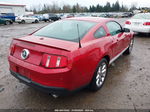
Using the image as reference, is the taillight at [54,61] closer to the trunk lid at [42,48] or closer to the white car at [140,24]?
the trunk lid at [42,48]

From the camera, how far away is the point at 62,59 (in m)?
2.14

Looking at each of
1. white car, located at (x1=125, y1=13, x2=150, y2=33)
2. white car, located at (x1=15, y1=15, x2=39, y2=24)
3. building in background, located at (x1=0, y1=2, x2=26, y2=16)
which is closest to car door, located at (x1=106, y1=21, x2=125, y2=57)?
white car, located at (x1=125, y1=13, x2=150, y2=33)

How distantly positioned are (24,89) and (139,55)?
4462 millimetres

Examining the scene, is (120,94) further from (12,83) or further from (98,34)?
(12,83)

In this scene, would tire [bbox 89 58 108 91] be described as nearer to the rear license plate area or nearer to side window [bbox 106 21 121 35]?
side window [bbox 106 21 121 35]

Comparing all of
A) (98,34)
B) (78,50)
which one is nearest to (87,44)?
(78,50)

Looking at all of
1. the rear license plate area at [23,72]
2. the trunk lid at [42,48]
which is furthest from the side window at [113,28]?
the rear license plate area at [23,72]

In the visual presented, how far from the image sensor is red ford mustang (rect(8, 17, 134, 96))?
2.17 m

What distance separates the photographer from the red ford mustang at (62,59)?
2.17 m

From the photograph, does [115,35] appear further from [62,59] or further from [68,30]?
[62,59]

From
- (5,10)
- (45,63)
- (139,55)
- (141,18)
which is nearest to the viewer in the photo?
(45,63)

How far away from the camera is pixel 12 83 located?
11.1 ft

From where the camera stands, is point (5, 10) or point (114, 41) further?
point (5, 10)

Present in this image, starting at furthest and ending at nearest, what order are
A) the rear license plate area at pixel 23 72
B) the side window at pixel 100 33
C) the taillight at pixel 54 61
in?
the side window at pixel 100 33 < the rear license plate area at pixel 23 72 < the taillight at pixel 54 61
